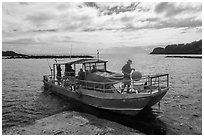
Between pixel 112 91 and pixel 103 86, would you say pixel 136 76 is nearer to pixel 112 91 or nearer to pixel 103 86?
pixel 112 91

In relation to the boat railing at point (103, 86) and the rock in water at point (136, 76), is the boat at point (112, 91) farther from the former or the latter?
the rock in water at point (136, 76)

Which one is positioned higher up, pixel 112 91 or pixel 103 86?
pixel 103 86

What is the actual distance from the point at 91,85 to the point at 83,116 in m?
4.19

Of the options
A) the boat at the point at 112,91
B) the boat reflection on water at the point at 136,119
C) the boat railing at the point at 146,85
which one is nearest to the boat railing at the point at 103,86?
the boat at the point at 112,91

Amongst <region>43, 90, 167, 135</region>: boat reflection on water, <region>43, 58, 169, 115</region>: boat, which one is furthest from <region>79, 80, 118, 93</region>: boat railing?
<region>43, 90, 167, 135</region>: boat reflection on water

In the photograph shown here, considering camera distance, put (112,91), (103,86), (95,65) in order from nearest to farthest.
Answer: (112,91)
(103,86)
(95,65)

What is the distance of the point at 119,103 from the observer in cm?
1480

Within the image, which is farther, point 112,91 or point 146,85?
point 112,91

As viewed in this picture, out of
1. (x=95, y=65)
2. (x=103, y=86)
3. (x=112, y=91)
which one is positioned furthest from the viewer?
(x=95, y=65)

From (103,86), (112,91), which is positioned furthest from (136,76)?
(103,86)

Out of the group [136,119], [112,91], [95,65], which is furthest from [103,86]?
[136,119]

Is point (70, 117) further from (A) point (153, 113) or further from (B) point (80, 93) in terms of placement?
(A) point (153, 113)

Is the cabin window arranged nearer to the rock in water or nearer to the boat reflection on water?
the boat reflection on water

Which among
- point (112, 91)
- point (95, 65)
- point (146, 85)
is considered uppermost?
point (95, 65)
